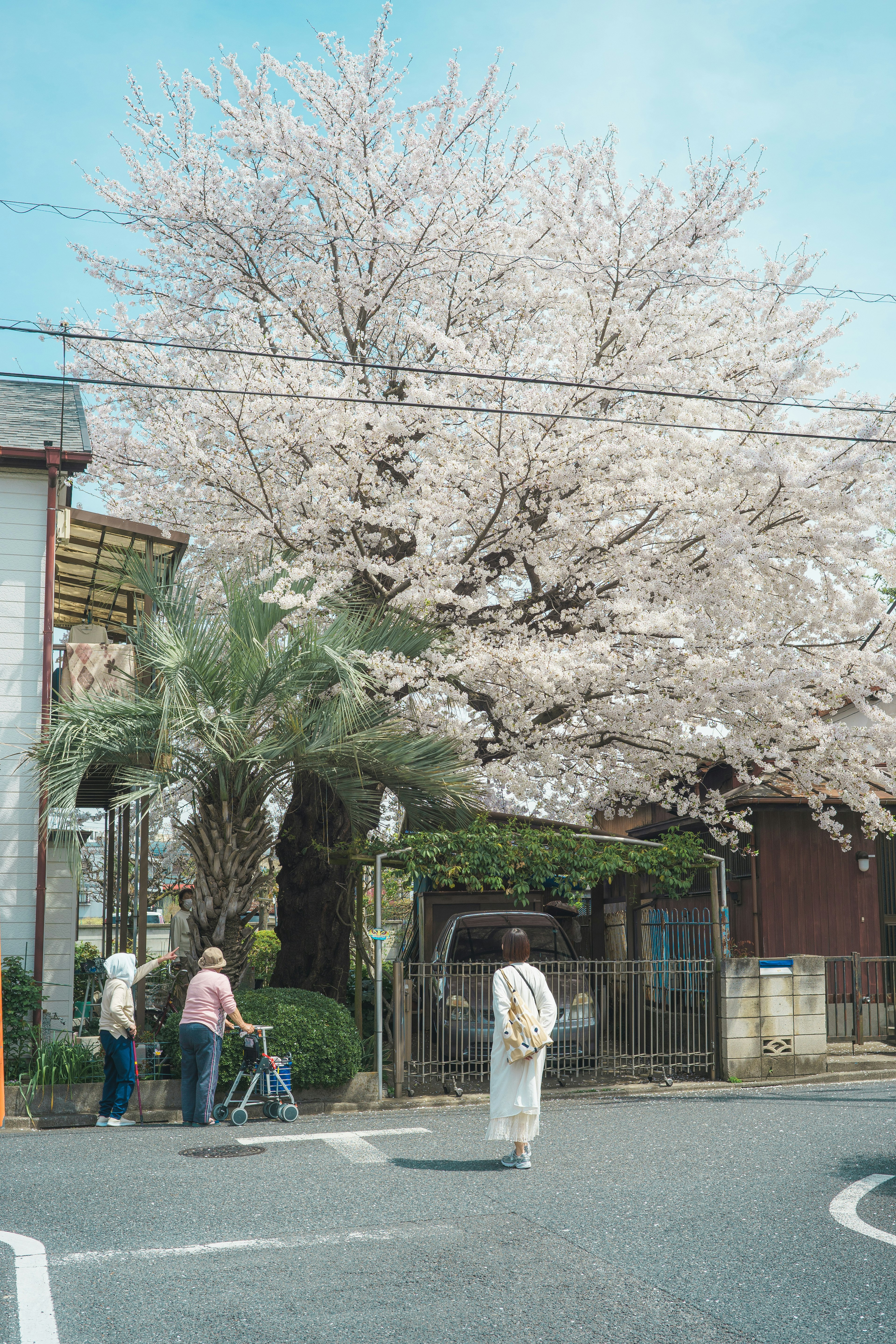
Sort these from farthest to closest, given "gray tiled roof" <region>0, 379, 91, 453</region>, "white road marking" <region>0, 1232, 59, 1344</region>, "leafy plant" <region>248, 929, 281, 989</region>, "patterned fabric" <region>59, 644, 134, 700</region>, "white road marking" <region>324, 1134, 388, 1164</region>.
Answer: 1. "leafy plant" <region>248, 929, 281, 989</region>
2. "gray tiled roof" <region>0, 379, 91, 453</region>
3. "patterned fabric" <region>59, 644, 134, 700</region>
4. "white road marking" <region>324, 1134, 388, 1164</region>
5. "white road marking" <region>0, 1232, 59, 1344</region>

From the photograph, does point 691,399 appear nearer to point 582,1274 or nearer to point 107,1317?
point 582,1274

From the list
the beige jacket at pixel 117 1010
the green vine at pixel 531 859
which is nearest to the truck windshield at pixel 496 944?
the green vine at pixel 531 859

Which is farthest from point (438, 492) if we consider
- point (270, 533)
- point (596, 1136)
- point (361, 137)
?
point (596, 1136)

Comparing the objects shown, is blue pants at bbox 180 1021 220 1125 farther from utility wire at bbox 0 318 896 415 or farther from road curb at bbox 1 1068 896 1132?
utility wire at bbox 0 318 896 415

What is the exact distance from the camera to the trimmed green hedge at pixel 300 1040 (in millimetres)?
10414

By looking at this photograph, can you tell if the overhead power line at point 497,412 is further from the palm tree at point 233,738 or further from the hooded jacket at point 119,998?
the hooded jacket at point 119,998

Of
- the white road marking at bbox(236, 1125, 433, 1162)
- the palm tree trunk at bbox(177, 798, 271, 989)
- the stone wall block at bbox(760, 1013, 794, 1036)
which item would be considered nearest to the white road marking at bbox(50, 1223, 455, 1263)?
the white road marking at bbox(236, 1125, 433, 1162)

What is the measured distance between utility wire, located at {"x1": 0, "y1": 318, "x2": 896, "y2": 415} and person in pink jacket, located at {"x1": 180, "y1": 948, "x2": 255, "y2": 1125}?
19.1 ft

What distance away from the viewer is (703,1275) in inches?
200

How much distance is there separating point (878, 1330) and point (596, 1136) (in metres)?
4.48

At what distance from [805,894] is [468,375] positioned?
8734mm

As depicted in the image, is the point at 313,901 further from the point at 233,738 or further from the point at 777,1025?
the point at 777,1025

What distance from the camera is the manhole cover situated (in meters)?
8.20

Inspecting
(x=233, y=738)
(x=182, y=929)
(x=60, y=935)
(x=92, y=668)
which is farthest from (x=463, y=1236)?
(x=182, y=929)
